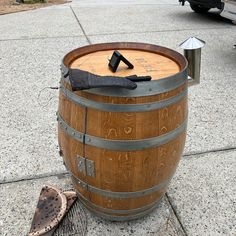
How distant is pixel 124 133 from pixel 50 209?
90 centimetres

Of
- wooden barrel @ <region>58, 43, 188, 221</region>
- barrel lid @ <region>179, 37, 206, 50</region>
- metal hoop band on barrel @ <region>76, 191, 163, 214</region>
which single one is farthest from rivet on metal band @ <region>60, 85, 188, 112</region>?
metal hoop band on barrel @ <region>76, 191, 163, 214</region>

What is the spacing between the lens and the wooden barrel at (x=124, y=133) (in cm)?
177

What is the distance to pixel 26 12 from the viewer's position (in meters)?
9.34

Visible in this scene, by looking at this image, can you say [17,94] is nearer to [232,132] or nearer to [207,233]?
[232,132]

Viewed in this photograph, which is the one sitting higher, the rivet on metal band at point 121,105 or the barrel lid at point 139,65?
the barrel lid at point 139,65

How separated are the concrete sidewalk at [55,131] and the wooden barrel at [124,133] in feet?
1.06

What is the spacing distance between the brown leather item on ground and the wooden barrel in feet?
0.53

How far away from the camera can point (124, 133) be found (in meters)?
1.80

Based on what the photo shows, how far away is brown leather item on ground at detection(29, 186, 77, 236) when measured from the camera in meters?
2.17

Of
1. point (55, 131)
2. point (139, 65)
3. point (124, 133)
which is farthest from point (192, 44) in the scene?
point (55, 131)

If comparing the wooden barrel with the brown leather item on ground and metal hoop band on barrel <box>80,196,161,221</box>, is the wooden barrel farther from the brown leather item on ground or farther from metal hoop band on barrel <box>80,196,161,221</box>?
the brown leather item on ground

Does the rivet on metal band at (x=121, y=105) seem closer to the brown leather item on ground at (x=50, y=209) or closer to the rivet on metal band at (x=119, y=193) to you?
the rivet on metal band at (x=119, y=193)

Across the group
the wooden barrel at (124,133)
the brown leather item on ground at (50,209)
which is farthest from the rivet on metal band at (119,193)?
the brown leather item on ground at (50,209)

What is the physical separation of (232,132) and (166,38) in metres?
3.69
